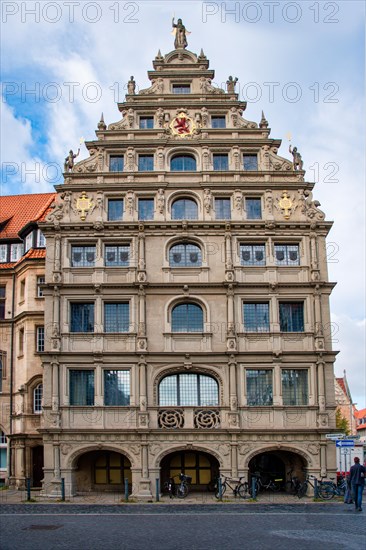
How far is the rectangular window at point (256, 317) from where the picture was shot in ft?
124

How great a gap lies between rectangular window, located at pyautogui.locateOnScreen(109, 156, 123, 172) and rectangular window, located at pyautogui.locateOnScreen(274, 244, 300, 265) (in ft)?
31.7

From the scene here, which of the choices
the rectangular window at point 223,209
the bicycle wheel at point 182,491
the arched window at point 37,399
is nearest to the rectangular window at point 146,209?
the rectangular window at point 223,209

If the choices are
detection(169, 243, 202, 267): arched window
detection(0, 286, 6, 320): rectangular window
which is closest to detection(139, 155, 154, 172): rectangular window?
detection(169, 243, 202, 267): arched window

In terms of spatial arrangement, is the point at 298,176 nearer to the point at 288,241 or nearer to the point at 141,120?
the point at 288,241

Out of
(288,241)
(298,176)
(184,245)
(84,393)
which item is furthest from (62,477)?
(298,176)

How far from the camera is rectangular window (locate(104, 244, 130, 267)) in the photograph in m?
38.7

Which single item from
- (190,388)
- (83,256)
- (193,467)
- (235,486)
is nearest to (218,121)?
(83,256)

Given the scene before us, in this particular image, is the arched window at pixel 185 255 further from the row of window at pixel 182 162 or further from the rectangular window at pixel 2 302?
the rectangular window at pixel 2 302

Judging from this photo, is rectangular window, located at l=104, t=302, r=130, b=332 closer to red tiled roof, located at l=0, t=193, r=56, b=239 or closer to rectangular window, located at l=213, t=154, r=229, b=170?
rectangular window, located at l=213, t=154, r=229, b=170

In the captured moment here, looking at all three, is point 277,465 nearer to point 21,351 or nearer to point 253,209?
point 253,209

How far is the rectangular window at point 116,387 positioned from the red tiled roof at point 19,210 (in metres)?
14.0

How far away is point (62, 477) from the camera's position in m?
35.7

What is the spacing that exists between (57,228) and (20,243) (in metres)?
9.56

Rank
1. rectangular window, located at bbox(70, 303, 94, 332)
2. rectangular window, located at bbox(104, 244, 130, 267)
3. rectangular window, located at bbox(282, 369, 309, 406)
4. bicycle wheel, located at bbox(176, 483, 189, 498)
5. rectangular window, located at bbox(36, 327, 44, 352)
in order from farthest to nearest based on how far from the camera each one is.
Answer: rectangular window, located at bbox(36, 327, 44, 352) → rectangular window, located at bbox(104, 244, 130, 267) → rectangular window, located at bbox(70, 303, 94, 332) → rectangular window, located at bbox(282, 369, 309, 406) → bicycle wheel, located at bbox(176, 483, 189, 498)
